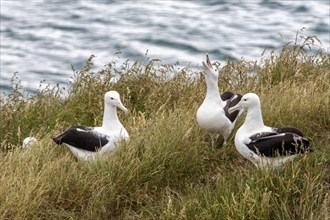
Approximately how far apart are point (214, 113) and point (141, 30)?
13369 millimetres

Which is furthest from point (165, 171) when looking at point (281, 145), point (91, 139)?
point (281, 145)

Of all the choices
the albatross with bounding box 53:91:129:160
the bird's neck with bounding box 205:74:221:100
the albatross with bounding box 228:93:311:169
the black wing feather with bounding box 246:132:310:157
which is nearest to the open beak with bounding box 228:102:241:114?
the albatross with bounding box 228:93:311:169

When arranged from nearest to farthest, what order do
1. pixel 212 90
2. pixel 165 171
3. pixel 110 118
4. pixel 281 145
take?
pixel 281 145
pixel 165 171
pixel 110 118
pixel 212 90

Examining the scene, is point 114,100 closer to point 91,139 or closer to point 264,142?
point 91,139

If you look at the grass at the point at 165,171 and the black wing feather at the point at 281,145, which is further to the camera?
the black wing feather at the point at 281,145

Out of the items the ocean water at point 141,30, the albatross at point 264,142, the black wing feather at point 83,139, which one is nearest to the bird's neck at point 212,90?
the albatross at point 264,142

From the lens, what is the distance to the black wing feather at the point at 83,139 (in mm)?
6750

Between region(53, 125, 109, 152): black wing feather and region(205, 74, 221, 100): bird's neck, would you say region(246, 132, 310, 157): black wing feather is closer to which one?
region(205, 74, 221, 100): bird's neck

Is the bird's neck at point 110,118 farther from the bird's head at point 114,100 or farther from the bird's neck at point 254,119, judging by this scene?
the bird's neck at point 254,119

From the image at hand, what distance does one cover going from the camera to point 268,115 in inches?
296

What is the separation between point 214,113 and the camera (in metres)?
7.11

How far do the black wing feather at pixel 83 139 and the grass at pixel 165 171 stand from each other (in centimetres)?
13

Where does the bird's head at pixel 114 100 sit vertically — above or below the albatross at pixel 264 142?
above

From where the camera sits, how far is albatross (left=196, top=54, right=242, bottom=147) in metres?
7.09
